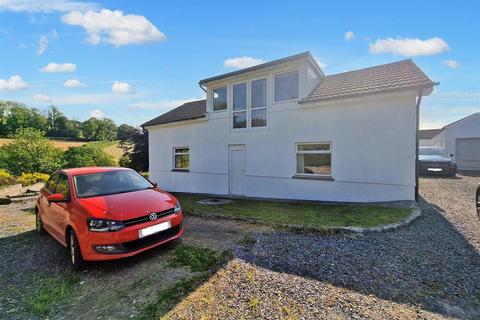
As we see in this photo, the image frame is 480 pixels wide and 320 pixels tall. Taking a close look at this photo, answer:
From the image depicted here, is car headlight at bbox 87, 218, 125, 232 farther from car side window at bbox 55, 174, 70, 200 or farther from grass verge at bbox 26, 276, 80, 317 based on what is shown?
car side window at bbox 55, 174, 70, 200

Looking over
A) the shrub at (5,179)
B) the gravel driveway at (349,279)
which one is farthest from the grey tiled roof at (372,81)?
the shrub at (5,179)

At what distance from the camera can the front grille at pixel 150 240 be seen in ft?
13.5

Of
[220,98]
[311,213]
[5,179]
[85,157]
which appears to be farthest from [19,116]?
A: [311,213]

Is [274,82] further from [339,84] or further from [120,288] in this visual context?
[120,288]

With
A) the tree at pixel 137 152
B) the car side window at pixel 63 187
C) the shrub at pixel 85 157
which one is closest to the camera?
the car side window at pixel 63 187

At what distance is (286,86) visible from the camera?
980cm

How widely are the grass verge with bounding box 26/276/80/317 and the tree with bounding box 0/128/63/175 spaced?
17049 mm

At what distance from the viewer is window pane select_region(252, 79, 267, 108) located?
33.6ft

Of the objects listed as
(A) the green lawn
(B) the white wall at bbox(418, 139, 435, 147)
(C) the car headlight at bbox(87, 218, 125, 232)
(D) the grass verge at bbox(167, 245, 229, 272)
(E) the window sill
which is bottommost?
(D) the grass verge at bbox(167, 245, 229, 272)

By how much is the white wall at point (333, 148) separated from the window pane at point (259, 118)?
0.88ft

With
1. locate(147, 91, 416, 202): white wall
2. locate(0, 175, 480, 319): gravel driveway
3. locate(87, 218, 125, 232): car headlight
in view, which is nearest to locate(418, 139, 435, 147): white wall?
locate(147, 91, 416, 202): white wall

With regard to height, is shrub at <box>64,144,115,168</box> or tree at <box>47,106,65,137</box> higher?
tree at <box>47,106,65,137</box>

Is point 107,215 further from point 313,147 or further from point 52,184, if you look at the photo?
point 313,147

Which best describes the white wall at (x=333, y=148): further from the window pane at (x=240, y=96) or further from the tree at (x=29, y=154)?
the tree at (x=29, y=154)
